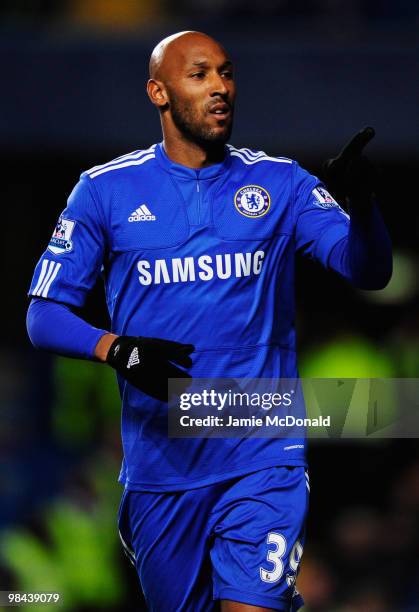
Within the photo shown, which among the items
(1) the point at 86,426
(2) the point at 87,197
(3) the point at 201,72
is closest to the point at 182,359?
(2) the point at 87,197

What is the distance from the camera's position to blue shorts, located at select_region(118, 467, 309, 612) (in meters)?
3.61

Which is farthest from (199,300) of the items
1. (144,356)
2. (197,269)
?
(144,356)

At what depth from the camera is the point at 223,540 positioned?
3699 millimetres

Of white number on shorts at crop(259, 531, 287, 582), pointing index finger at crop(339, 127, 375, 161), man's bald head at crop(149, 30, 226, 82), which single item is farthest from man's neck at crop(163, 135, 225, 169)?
white number on shorts at crop(259, 531, 287, 582)

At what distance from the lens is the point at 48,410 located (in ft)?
30.2

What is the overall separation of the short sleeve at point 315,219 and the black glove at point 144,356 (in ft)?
2.04

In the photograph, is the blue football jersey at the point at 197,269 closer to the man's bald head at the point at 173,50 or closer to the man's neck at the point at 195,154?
the man's neck at the point at 195,154

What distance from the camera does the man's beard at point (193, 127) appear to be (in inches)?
154

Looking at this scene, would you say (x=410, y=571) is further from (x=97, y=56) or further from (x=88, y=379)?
(x=97, y=56)

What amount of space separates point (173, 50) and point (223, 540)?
1.53 m

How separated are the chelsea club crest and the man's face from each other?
177mm

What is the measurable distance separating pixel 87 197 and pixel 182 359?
2.42 feet

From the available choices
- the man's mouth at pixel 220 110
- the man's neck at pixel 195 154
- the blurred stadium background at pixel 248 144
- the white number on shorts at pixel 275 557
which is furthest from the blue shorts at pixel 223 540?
the blurred stadium background at pixel 248 144

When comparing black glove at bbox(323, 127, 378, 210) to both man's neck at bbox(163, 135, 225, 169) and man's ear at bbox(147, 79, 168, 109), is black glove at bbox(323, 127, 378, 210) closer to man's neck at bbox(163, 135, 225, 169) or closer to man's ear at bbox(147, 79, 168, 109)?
man's neck at bbox(163, 135, 225, 169)
